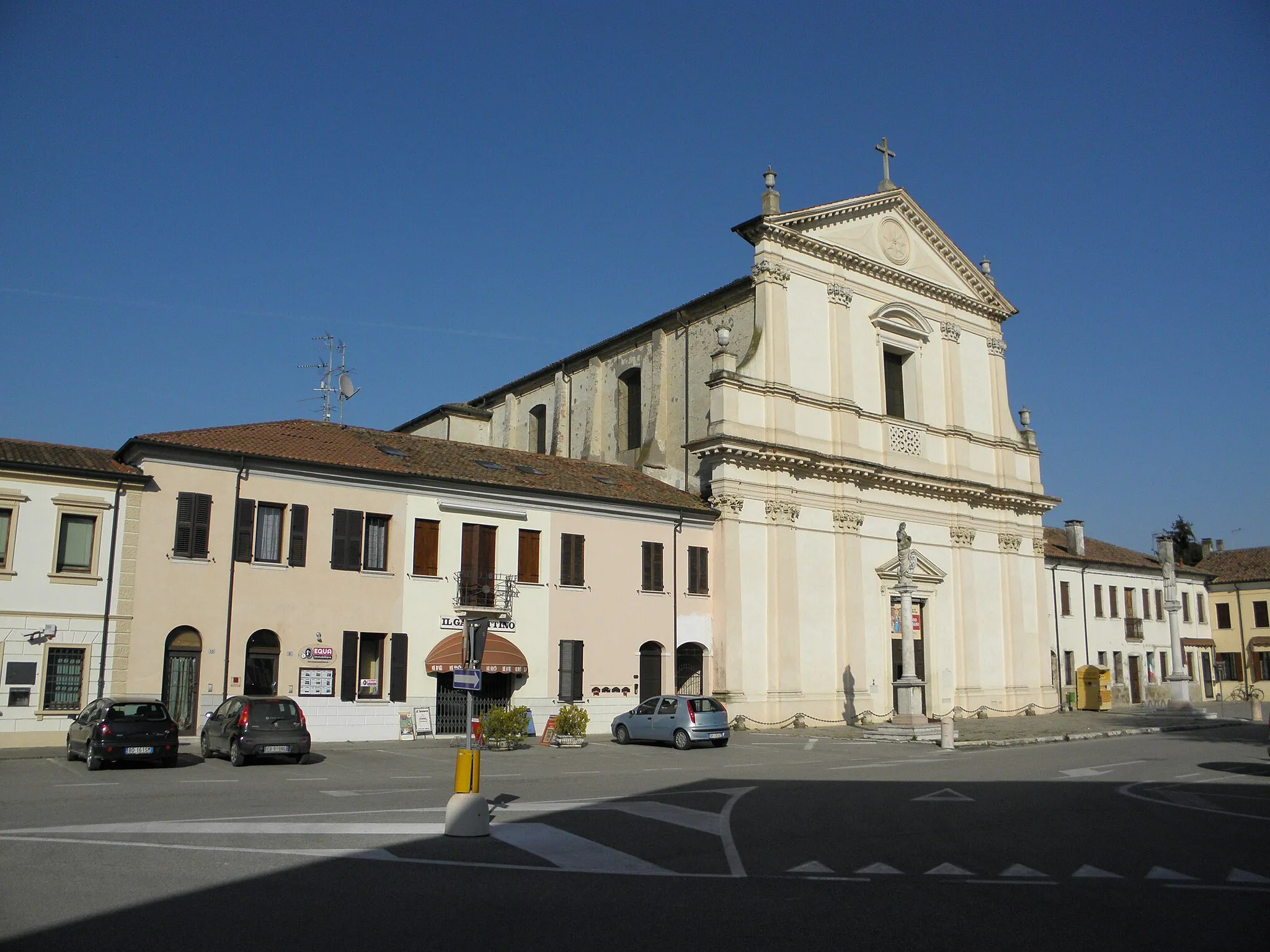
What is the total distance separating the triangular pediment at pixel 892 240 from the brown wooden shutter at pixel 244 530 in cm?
1964

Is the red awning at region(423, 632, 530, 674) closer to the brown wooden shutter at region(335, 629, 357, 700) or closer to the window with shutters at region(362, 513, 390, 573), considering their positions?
the brown wooden shutter at region(335, 629, 357, 700)

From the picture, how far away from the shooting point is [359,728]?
26844 mm

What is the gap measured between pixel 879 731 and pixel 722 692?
515cm

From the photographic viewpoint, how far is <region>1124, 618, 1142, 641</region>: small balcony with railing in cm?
5331

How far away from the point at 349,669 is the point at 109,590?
6028 mm

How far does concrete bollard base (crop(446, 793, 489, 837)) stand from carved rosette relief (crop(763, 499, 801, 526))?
25069mm

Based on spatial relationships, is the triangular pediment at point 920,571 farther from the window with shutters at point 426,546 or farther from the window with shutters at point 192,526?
the window with shutters at point 192,526

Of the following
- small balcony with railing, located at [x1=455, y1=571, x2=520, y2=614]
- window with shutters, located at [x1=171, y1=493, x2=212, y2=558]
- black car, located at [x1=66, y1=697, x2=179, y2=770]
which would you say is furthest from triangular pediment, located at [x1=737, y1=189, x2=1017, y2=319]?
black car, located at [x1=66, y1=697, x2=179, y2=770]

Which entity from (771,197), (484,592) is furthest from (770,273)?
(484,592)

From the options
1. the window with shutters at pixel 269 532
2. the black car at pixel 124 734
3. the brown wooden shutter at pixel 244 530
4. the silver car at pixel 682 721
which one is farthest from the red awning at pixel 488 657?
the black car at pixel 124 734

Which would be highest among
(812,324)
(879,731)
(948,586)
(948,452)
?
(812,324)

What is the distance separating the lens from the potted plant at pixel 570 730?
27.1m

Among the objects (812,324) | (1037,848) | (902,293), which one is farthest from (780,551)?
(1037,848)

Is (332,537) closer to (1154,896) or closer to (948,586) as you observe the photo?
(1154,896)
